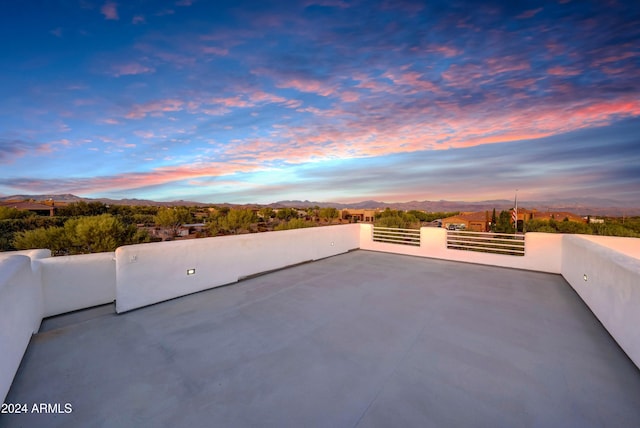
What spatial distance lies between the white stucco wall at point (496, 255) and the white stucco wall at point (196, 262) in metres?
3.08

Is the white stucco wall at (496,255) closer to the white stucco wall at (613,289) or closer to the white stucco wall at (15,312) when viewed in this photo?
the white stucco wall at (613,289)

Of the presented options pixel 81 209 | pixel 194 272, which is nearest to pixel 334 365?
pixel 194 272

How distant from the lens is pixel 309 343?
104 inches

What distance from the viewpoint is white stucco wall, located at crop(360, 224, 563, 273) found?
555 centimetres

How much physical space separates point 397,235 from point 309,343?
232 inches

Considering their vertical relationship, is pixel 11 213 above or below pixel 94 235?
above

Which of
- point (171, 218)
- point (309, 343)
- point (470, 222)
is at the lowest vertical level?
point (470, 222)

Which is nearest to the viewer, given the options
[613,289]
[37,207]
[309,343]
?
[309,343]

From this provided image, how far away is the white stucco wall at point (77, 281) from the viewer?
334 centimetres

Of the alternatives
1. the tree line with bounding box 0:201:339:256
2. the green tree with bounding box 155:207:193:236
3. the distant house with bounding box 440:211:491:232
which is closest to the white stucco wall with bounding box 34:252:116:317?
the tree line with bounding box 0:201:339:256

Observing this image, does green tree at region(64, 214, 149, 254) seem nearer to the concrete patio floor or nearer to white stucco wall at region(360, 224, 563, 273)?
the concrete patio floor

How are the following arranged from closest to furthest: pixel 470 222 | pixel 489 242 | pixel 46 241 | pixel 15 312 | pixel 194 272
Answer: pixel 15 312
pixel 194 272
pixel 489 242
pixel 46 241
pixel 470 222

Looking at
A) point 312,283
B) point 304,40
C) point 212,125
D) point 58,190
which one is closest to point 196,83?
point 212,125

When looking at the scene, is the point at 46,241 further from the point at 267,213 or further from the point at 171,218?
the point at 267,213
